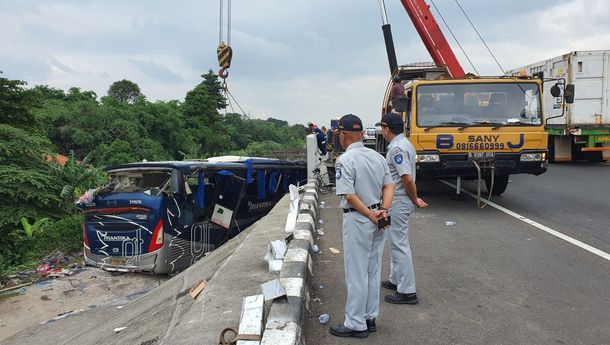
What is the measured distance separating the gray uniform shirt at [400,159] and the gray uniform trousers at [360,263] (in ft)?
2.98

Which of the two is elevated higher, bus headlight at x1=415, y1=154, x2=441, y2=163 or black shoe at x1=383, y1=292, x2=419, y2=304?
bus headlight at x1=415, y1=154, x2=441, y2=163

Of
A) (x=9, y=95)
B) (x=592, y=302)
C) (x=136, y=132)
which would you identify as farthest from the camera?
(x=136, y=132)

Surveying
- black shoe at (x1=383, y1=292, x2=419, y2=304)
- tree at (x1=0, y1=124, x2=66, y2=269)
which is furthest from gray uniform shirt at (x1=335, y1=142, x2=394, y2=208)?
tree at (x1=0, y1=124, x2=66, y2=269)

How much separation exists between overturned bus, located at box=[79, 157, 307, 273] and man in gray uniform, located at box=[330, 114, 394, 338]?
5.62 metres

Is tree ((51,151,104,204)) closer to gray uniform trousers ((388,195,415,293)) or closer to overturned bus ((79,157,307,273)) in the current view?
overturned bus ((79,157,307,273))

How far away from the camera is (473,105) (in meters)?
9.19

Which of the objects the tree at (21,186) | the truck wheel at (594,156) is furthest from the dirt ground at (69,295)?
the truck wheel at (594,156)

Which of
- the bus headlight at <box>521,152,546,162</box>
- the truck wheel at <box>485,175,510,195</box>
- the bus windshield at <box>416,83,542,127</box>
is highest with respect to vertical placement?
the bus windshield at <box>416,83,542,127</box>

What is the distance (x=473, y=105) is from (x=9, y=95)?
1496cm

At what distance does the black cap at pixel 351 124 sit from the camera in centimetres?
363

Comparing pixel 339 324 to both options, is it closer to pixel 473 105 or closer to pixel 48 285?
pixel 473 105

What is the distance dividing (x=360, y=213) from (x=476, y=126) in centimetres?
→ 616

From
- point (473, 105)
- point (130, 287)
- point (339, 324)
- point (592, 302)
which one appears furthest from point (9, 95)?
point (592, 302)

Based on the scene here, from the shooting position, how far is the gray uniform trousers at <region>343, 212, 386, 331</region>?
3605 mm
